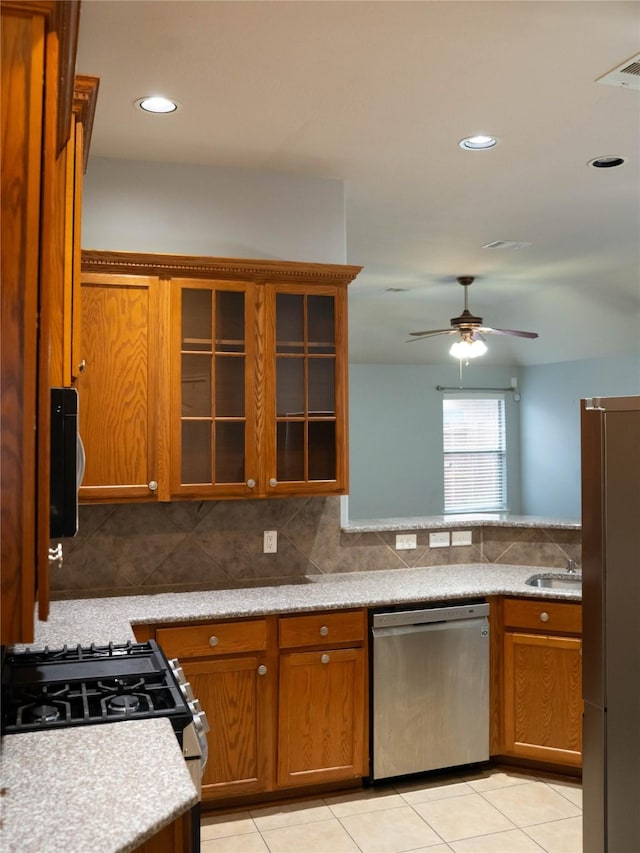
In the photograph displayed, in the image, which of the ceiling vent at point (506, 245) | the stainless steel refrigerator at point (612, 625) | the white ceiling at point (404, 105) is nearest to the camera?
the stainless steel refrigerator at point (612, 625)

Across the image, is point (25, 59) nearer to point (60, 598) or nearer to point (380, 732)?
point (60, 598)

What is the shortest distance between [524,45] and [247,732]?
2778 millimetres

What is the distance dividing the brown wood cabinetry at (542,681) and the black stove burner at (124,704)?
81.4 inches

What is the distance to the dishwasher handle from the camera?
348 cm

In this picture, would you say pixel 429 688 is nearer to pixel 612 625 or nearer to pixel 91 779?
pixel 612 625

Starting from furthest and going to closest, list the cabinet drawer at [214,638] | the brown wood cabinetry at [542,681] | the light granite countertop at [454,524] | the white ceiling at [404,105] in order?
the light granite countertop at [454,524]
the brown wood cabinetry at [542,681]
the cabinet drawer at [214,638]
the white ceiling at [404,105]

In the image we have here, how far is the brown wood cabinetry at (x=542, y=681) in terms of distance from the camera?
11.8 feet

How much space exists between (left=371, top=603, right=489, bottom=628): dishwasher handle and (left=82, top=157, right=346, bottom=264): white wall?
1.75 m

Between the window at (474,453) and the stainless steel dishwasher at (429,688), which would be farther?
the window at (474,453)

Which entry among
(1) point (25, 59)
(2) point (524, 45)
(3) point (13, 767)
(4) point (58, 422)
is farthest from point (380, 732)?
(1) point (25, 59)

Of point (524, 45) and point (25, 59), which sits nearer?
point (25, 59)

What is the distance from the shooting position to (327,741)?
3.43m

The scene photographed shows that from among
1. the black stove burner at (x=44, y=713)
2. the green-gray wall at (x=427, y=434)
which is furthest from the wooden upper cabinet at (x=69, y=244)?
the green-gray wall at (x=427, y=434)

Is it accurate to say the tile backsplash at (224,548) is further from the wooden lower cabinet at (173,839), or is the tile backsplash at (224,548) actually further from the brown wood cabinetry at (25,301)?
the brown wood cabinetry at (25,301)
